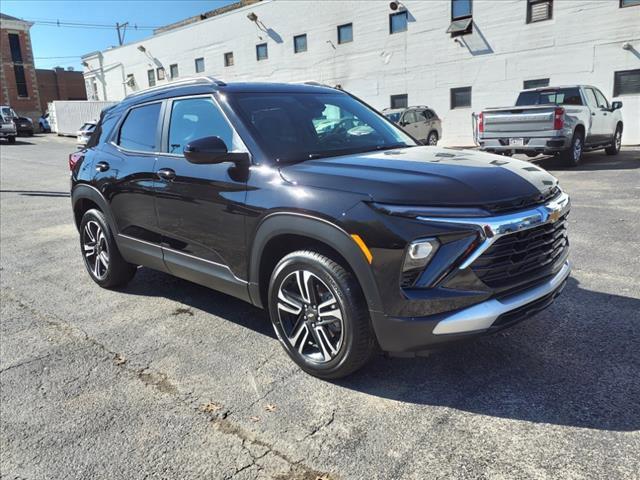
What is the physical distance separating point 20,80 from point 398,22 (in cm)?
4927

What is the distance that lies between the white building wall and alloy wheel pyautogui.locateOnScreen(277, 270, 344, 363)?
10904mm

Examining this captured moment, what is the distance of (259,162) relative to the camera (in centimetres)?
Answer: 334

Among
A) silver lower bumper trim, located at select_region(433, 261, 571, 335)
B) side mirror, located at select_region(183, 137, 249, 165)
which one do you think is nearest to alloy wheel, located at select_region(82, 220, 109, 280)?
side mirror, located at select_region(183, 137, 249, 165)

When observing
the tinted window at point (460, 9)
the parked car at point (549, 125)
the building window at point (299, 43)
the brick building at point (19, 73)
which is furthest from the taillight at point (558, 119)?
the brick building at point (19, 73)

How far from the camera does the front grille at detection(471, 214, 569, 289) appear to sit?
265cm

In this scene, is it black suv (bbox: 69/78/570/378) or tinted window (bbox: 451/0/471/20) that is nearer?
black suv (bbox: 69/78/570/378)

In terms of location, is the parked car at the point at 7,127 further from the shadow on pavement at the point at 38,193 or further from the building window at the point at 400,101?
the building window at the point at 400,101

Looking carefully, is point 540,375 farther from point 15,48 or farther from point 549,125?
point 15,48

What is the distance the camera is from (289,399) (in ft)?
9.94

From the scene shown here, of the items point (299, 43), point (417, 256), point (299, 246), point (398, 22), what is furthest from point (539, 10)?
point (417, 256)

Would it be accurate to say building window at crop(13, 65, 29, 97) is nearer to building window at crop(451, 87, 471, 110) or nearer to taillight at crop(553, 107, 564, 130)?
building window at crop(451, 87, 471, 110)

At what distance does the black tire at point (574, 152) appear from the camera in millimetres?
11859

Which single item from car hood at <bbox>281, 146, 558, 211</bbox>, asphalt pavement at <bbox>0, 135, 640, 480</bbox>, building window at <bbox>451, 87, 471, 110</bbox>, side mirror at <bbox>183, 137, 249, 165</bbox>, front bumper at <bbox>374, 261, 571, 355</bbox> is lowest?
asphalt pavement at <bbox>0, 135, 640, 480</bbox>

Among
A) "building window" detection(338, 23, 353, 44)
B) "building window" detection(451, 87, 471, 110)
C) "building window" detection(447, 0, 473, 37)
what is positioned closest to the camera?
"building window" detection(447, 0, 473, 37)
